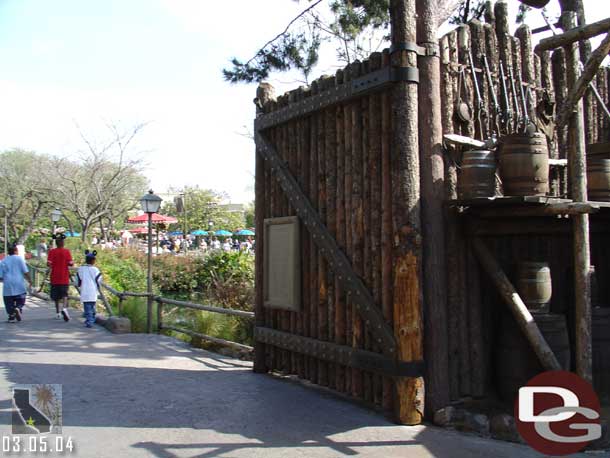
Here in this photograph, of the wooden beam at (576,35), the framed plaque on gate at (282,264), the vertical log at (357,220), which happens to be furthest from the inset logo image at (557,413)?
the wooden beam at (576,35)

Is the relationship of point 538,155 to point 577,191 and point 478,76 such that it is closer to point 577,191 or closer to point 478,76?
point 577,191

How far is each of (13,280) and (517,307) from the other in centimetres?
1063

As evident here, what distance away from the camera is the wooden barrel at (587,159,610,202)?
19.6 ft

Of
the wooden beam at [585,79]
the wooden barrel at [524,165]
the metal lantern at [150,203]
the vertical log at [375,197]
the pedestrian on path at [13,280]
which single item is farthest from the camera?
the pedestrian on path at [13,280]

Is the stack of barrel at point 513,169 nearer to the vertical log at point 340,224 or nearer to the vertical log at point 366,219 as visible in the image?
the vertical log at point 366,219

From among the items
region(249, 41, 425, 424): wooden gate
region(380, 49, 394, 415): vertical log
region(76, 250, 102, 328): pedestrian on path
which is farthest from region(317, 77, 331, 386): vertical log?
region(76, 250, 102, 328): pedestrian on path

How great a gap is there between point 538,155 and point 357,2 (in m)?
8.60

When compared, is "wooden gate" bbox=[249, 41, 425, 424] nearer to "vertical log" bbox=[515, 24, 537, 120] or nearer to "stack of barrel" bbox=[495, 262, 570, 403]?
"stack of barrel" bbox=[495, 262, 570, 403]

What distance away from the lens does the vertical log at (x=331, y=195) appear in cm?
658

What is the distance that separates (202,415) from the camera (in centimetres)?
583

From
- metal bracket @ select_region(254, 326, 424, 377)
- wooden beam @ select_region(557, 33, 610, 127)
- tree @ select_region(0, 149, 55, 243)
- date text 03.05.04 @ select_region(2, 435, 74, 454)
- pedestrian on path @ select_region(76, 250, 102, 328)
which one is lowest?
date text 03.05.04 @ select_region(2, 435, 74, 454)

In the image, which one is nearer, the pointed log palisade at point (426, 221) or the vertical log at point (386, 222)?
the pointed log palisade at point (426, 221)

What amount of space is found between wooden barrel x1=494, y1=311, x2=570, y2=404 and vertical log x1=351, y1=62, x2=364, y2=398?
1335 mm

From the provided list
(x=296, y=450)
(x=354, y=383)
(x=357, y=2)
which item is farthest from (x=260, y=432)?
(x=357, y=2)
